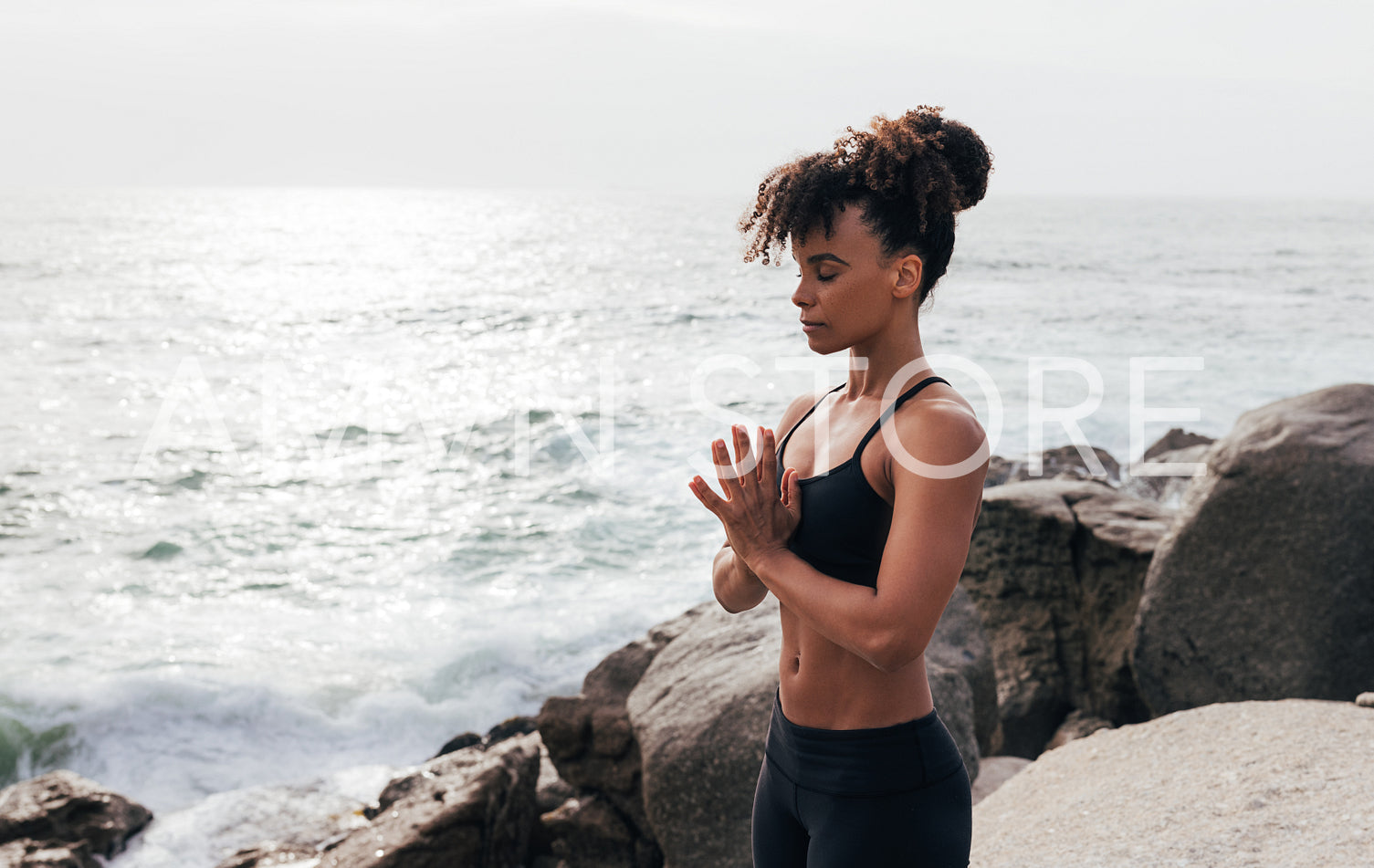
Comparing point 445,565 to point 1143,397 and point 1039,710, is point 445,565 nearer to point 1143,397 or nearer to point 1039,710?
point 1039,710

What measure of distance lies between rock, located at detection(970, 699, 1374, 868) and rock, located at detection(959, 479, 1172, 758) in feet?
Answer: 8.27

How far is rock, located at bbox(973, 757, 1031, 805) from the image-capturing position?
211 inches

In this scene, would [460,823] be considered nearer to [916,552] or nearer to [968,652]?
[968,652]

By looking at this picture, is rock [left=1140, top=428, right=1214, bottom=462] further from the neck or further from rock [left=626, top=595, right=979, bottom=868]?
the neck

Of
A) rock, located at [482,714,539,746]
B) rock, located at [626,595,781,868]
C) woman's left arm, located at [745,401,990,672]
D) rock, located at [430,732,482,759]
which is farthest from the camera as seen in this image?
rock, located at [430,732,482,759]

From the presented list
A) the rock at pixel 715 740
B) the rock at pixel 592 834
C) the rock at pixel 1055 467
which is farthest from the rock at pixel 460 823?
the rock at pixel 1055 467

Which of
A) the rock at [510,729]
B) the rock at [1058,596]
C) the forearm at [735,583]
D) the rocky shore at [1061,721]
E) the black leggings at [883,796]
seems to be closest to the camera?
the black leggings at [883,796]

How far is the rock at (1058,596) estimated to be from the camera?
678 centimetres

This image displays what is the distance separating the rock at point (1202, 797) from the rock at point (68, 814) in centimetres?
556

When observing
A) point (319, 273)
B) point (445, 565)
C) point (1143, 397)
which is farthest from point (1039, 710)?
point (319, 273)

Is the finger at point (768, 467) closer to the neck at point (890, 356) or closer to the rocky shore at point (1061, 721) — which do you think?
the neck at point (890, 356)

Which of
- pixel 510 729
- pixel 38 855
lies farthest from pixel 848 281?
Result: pixel 510 729

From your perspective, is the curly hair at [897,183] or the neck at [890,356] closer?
the curly hair at [897,183]

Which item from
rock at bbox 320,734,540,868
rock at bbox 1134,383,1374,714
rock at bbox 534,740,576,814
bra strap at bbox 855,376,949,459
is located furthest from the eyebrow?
rock at bbox 1134,383,1374,714
